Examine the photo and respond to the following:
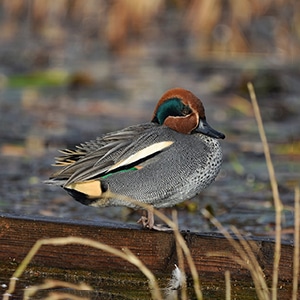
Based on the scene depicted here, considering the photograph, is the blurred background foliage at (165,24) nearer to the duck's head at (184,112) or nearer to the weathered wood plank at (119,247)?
the duck's head at (184,112)

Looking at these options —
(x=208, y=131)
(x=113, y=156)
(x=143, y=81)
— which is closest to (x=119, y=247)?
(x=113, y=156)

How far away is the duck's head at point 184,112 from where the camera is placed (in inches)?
153

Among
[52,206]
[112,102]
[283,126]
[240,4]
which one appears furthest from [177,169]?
[240,4]

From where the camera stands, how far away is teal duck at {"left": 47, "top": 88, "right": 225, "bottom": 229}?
3775 mm

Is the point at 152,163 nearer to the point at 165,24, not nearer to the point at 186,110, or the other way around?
the point at 186,110

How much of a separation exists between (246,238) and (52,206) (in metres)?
2.33

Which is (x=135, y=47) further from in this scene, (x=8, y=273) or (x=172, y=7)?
(x=8, y=273)

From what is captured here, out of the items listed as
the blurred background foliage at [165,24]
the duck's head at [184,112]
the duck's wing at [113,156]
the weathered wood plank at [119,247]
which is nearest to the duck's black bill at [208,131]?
the duck's head at [184,112]

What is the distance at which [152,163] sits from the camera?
3846mm

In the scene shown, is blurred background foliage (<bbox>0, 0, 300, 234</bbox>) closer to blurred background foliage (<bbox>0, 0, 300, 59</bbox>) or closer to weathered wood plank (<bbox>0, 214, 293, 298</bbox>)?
blurred background foliage (<bbox>0, 0, 300, 59</bbox>)

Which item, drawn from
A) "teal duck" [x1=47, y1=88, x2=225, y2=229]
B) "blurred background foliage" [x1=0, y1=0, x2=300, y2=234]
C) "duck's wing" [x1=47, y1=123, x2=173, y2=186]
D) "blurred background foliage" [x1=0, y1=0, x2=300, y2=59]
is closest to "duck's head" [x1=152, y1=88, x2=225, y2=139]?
"teal duck" [x1=47, y1=88, x2=225, y2=229]

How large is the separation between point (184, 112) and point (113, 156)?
356mm

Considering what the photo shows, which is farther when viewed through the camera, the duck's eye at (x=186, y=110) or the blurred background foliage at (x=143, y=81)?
the blurred background foliage at (x=143, y=81)

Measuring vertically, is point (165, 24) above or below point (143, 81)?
above
